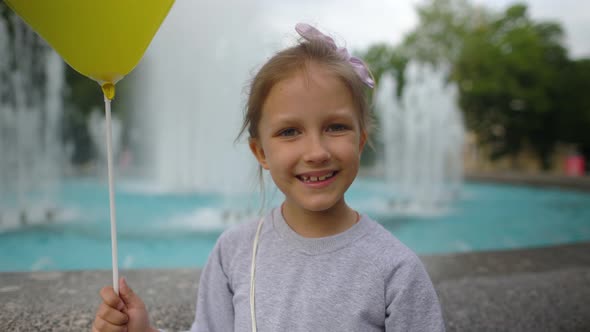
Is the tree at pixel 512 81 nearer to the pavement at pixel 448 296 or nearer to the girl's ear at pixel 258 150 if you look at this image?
the pavement at pixel 448 296

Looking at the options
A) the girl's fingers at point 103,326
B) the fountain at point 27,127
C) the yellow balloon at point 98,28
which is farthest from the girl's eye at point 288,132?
the fountain at point 27,127

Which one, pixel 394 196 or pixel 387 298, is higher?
pixel 387 298

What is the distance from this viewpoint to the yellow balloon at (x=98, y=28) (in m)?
1.26

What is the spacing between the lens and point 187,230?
6262mm

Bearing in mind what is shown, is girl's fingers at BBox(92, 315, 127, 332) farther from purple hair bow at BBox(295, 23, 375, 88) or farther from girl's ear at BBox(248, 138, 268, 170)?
purple hair bow at BBox(295, 23, 375, 88)

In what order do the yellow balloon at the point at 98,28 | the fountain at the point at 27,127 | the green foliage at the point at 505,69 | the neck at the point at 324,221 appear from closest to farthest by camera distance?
the yellow balloon at the point at 98,28 < the neck at the point at 324,221 < the fountain at the point at 27,127 < the green foliage at the point at 505,69

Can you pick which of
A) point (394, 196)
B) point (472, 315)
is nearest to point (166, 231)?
point (472, 315)

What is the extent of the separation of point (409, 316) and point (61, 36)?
1240mm

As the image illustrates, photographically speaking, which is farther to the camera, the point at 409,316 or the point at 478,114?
the point at 478,114

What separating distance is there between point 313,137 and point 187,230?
5201 mm

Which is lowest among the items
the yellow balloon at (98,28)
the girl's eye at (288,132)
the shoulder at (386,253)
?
the shoulder at (386,253)

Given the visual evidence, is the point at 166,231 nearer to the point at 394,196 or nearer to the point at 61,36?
the point at 61,36

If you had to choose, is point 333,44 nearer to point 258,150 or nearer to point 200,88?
point 258,150

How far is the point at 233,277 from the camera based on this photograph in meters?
1.55
